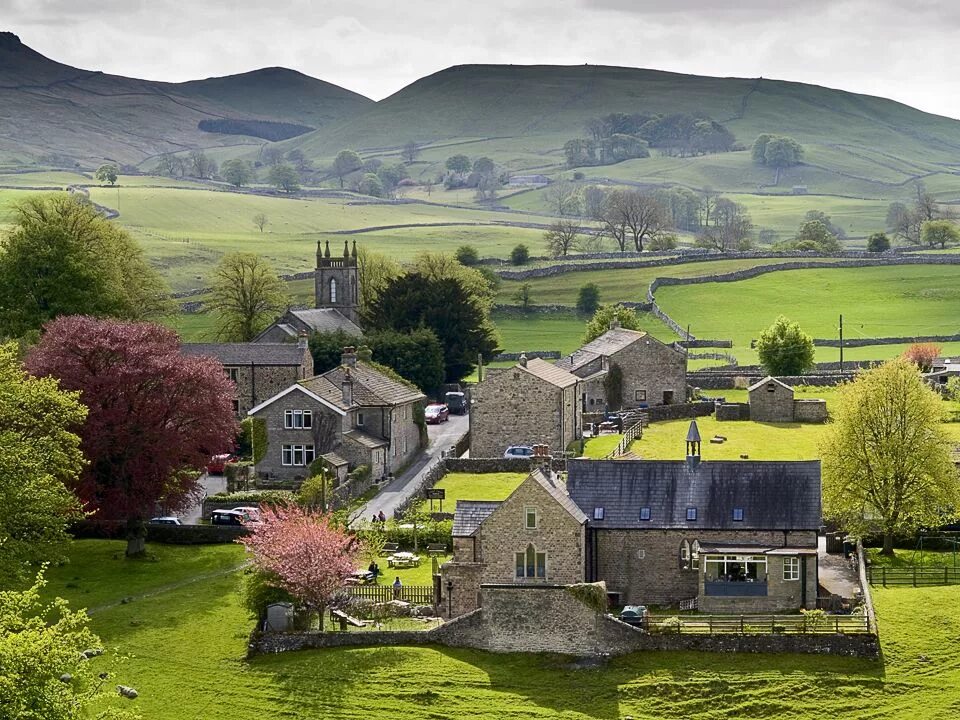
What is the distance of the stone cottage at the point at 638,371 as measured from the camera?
107 metres

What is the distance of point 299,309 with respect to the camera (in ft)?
394

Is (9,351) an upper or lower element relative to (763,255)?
lower

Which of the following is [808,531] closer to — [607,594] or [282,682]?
[607,594]

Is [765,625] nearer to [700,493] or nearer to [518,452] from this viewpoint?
[700,493]

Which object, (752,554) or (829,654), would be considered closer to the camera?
(829,654)

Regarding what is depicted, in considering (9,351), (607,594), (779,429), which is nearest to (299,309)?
(779,429)

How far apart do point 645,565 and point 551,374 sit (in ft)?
113

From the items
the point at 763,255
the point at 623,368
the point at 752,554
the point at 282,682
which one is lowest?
the point at 282,682

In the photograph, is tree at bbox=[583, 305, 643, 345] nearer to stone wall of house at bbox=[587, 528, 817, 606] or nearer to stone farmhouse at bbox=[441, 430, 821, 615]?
stone farmhouse at bbox=[441, 430, 821, 615]

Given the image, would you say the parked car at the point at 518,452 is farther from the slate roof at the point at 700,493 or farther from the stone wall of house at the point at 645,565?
the stone wall of house at the point at 645,565

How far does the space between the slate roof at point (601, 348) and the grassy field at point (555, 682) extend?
169ft

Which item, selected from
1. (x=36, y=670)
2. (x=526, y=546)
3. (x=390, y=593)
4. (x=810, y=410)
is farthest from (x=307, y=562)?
(x=810, y=410)

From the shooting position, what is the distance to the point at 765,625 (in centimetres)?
5472

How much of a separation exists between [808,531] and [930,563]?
24.9 feet
